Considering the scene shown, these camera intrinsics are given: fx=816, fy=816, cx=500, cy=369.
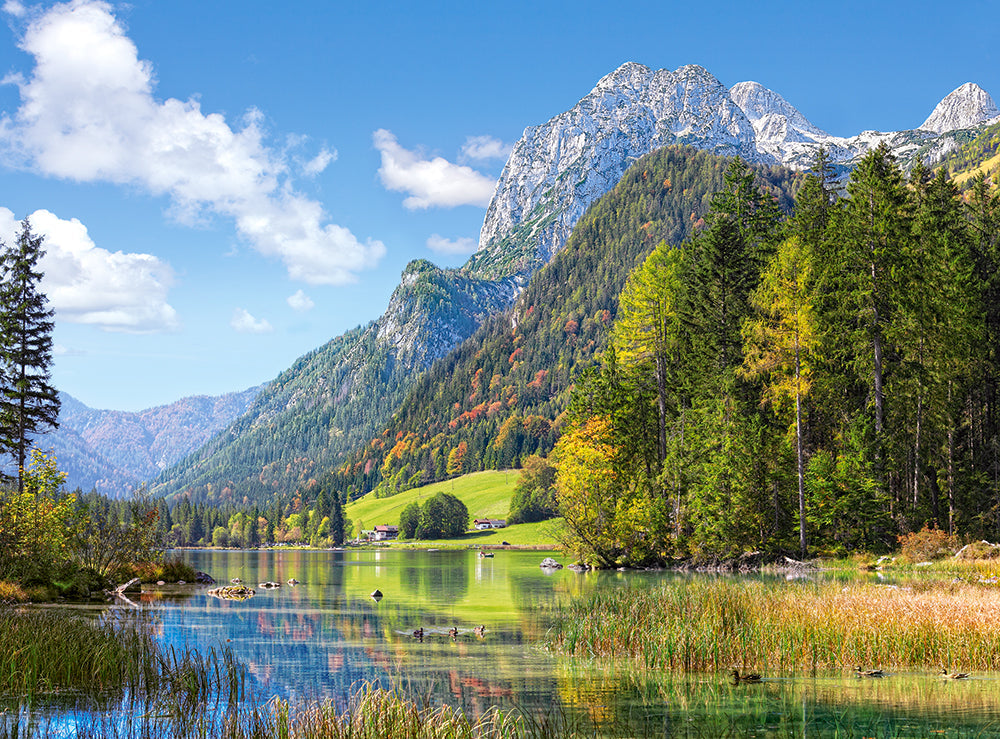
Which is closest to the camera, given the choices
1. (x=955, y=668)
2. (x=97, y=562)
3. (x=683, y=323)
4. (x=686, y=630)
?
(x=955, y=668)

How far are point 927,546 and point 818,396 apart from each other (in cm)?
1448

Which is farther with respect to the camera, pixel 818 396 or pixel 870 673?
pixel 818 396

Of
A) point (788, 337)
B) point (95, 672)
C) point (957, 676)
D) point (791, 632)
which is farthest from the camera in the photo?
point (788, 337)

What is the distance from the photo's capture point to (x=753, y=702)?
17.5 m

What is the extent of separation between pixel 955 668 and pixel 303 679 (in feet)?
54.6

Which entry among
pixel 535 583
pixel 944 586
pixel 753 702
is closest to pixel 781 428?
pixel 535 583

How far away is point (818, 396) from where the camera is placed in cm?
6003

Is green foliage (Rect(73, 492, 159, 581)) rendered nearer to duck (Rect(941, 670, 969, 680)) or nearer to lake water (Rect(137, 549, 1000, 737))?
lake water (Rect(137, 549, 1000, 737))

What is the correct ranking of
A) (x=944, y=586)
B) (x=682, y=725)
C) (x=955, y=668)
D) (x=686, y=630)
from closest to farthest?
(x=682, y=725)
(x=955, y=668)
(x=686, y=630)
(x=944, y=586)

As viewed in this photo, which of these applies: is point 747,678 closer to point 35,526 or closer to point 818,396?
point 35,526

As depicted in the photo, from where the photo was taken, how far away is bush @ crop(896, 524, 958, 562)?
4778cm

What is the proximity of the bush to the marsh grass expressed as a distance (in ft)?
73.8

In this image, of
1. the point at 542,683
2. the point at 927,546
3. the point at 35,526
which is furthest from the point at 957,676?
the point at 35,526

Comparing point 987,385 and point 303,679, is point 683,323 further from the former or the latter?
point 303,679
